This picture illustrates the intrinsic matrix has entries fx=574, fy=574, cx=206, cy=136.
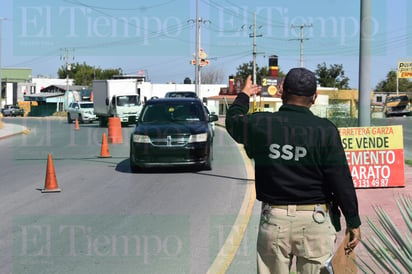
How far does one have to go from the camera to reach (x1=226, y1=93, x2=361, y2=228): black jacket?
3555mm

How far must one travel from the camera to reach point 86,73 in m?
132

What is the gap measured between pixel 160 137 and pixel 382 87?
389 ft

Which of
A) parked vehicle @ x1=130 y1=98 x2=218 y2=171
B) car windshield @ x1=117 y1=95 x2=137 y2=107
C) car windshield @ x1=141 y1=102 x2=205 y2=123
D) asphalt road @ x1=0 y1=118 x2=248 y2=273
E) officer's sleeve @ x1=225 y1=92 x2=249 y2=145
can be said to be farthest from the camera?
car windshield @ x1=117 y1=95 x2=137 y2=107

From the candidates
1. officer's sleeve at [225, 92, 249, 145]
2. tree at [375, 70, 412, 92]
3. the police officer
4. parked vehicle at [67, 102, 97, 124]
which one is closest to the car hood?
officer's sleeve at [225, 92, 249, 145]

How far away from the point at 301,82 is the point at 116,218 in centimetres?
540

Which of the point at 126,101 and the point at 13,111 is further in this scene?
the point at 13,111

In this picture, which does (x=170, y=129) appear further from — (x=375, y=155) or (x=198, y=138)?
(x=375, y=155)

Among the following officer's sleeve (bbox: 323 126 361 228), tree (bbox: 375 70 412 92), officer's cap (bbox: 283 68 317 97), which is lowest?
officer's sleeve (bbox: 323 126 361 228)

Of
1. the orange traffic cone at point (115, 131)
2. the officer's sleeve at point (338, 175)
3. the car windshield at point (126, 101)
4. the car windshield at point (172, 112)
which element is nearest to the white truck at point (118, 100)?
the car windshield at point (126, 101)

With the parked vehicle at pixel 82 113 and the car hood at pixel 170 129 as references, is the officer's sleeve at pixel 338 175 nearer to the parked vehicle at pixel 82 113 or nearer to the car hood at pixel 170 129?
the car hood at pixel 170 129

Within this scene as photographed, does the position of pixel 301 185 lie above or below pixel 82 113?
below

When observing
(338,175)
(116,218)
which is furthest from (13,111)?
(338,175)

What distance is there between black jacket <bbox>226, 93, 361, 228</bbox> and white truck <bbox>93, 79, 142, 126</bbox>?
33.4 metres

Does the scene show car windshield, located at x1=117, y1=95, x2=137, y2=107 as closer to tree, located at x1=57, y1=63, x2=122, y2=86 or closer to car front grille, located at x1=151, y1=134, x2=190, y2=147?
car front grille, located at x1=151, y1=134, x2=190, y2=147
